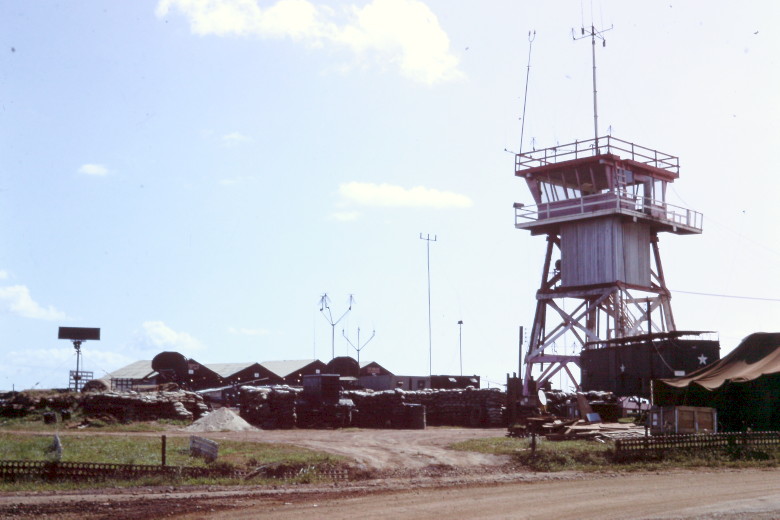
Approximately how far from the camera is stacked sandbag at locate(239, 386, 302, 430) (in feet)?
135

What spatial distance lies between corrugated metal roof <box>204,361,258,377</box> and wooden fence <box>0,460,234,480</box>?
212 ft

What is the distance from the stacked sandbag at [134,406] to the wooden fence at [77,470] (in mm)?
20331

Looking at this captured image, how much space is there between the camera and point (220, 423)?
38.2 m

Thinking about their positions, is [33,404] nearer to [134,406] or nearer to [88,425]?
[134,406]

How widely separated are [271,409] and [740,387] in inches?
815

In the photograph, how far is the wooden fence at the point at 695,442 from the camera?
25.9 metres

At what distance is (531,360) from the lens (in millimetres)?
54188

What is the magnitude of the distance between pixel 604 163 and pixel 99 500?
40.1 m

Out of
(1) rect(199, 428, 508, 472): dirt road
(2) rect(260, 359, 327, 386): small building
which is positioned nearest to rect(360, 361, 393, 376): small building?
(2) rect(260, 359, 327, 386): small building

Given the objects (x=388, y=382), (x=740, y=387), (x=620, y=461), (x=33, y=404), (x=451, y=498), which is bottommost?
(x=620, y=461)

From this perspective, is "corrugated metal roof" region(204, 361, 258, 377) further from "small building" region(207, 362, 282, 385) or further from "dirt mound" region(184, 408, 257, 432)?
"dirt mound" region(184, 408, 257, 432)

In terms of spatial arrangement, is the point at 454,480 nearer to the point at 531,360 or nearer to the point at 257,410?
the point at 257,410

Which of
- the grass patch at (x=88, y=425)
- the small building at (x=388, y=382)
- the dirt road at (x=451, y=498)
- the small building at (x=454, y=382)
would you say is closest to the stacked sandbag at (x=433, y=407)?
the grass patch at (x=88, y=425)

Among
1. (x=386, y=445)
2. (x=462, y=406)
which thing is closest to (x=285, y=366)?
(x=462, y=406)
